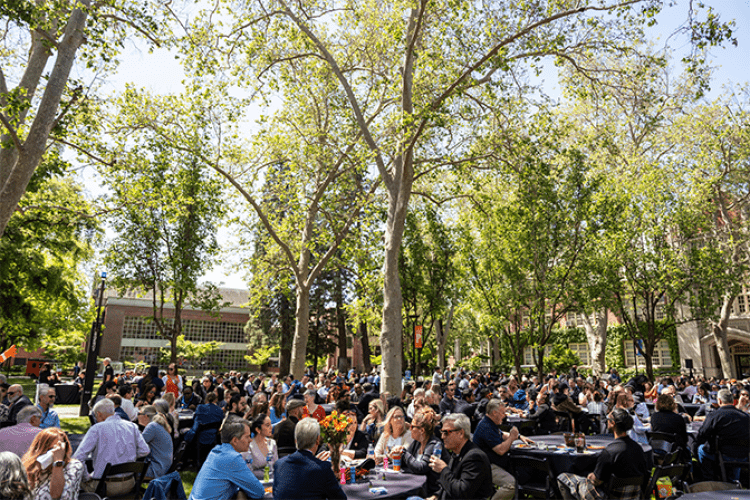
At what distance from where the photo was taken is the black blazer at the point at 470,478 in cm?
450

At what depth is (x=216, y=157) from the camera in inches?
685

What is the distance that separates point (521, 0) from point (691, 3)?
421 centimetres

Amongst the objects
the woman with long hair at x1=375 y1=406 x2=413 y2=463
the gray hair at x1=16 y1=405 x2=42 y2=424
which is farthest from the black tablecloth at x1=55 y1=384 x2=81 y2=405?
the woman with long hair at x1=375 y1=406 x2=413 y2=463

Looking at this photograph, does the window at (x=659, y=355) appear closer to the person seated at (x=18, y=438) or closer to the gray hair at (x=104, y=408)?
the gray hair at (x=104, y=408)

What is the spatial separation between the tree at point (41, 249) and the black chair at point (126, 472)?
9719 millimetres

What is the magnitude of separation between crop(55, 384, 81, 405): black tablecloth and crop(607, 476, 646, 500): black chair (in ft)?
74.5

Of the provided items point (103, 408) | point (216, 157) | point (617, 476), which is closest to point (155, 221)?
point (216, 157)

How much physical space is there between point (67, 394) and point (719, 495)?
24014mm

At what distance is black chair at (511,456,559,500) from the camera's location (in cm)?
586

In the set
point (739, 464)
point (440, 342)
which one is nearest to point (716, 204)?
point (440, 342)

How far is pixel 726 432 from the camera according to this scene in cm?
747

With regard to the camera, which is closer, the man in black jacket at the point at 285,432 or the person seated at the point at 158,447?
the person seated at the point at 158,447

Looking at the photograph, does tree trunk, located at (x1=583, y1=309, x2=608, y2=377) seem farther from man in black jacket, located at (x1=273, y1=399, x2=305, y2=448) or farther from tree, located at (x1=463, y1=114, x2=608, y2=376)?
man in black jacket, located at (x1=273, y1=399, x2=305, y2=448)

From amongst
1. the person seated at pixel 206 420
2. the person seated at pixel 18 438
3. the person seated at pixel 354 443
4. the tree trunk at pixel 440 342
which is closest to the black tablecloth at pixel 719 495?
the person seated at pixel 354 443
